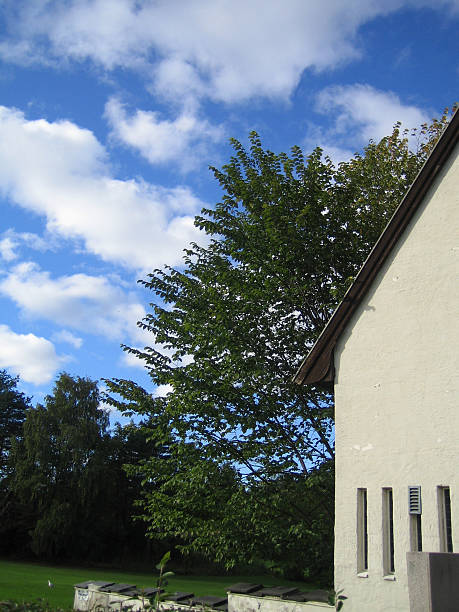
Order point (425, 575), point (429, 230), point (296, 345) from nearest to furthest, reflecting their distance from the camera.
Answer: point (425, 575), point (429, 230), point (296, 345)

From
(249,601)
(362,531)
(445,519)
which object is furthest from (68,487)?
(445,519)

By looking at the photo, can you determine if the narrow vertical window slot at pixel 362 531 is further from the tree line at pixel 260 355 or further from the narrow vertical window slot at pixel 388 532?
the tree line at pixel 260 355

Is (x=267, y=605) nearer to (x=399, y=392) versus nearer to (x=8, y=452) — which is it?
(x=399, y=392)

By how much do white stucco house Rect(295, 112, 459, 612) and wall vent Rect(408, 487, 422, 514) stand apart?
0.02 m

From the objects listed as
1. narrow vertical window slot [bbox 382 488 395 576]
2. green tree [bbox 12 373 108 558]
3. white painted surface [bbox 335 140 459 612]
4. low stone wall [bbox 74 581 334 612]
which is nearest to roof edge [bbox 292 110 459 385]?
white painted surface [bbox 335 140 459 612]

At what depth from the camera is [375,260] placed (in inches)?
487

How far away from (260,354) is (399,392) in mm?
7427

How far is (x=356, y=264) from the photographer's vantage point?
19.0 meters

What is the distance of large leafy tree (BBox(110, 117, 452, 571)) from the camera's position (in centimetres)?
1620

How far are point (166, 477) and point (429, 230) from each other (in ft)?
35.0

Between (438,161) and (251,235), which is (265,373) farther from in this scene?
(438,161)

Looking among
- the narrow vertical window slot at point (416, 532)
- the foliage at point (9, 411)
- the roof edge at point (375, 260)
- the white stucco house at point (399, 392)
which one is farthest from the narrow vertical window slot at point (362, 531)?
the foliage at point (9, 411)

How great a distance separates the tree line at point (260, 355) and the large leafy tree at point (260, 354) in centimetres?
4

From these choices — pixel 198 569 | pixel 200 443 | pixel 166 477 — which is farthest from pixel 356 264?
pixel 198 569
